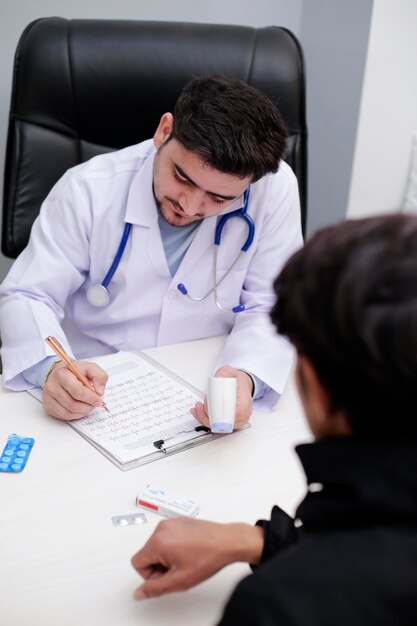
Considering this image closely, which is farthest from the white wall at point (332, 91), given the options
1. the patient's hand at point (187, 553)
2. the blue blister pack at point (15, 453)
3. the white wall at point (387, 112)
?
the patient's hand at point (187, 553)

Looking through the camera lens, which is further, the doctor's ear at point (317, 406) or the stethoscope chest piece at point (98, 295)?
the stethoscope chest piece at point (98, 295)

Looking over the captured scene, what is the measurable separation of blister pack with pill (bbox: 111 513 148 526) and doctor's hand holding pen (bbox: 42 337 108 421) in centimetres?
24

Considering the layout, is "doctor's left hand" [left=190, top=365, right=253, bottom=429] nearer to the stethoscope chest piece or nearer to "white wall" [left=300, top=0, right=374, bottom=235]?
the stethoscope chest piece

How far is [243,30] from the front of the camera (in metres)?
1.61

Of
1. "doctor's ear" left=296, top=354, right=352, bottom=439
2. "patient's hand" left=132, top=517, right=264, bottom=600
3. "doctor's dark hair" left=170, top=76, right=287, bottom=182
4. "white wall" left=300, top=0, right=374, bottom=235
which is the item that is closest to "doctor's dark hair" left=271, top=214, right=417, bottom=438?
"doctor's ear" left=296, top=354, right=352, bottom=439

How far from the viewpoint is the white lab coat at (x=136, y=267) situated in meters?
1.42

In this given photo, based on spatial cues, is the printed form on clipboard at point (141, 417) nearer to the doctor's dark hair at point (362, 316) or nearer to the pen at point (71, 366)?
the pen at point (71, 366)

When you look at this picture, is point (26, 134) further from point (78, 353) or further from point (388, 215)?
point (388, 215)

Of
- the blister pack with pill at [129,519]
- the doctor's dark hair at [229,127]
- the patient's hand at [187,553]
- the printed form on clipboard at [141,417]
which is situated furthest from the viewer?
the doctor's dark hair at [229,127]

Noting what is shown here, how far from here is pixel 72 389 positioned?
44.9 inches

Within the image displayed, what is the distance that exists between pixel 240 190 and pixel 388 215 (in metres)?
0.76

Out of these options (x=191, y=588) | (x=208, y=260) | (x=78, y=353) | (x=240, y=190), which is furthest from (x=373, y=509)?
A: (x=78, y=353)

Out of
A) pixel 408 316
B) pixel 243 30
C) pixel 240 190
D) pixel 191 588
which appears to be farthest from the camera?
pixel 243 30

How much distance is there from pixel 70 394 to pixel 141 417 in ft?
0.39
